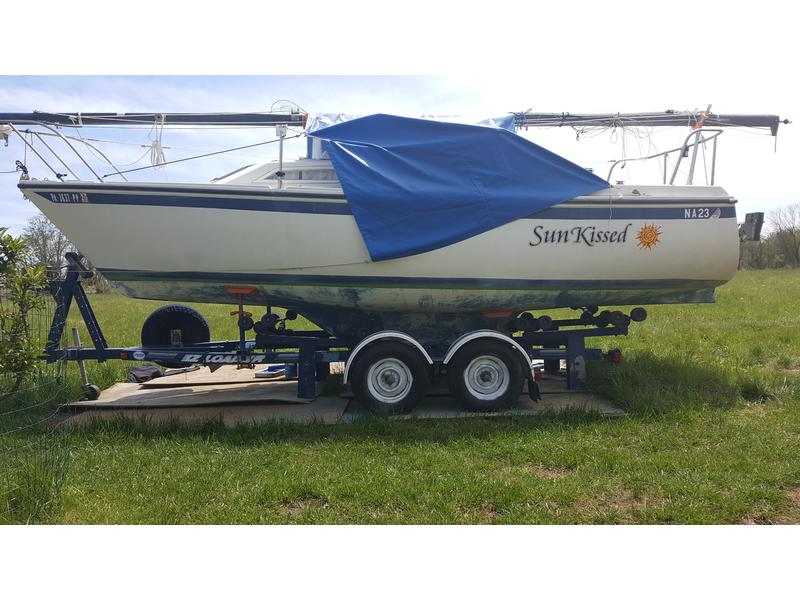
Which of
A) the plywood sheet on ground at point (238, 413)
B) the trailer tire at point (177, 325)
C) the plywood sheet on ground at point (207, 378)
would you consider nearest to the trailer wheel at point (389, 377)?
the plywood sheet on ground at point (238, 413)

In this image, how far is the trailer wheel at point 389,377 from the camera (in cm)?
570

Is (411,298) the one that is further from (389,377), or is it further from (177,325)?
(177,325)

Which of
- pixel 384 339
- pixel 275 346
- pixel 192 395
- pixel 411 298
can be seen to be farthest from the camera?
pixel 192 395

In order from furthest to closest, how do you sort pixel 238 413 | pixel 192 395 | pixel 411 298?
pixel 192 395 < pixel 411 298 < pixel 238 413

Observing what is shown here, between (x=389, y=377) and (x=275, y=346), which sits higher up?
(x=275, y=346)

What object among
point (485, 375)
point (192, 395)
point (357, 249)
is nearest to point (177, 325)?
point (192, 395)

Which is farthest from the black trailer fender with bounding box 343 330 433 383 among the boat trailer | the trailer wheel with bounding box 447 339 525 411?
the trailer wheel with bounding box 447 339 525 411

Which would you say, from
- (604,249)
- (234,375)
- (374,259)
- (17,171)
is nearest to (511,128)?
(604,249)

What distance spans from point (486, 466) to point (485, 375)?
1581 millimetres

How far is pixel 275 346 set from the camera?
6.43 m

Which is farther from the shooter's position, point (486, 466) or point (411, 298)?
point (411, 298)

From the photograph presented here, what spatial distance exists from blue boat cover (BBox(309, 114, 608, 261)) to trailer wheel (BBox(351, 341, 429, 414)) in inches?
38.6

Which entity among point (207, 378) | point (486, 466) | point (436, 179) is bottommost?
point (486, 466)

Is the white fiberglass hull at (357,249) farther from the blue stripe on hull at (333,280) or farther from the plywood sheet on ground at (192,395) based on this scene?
the plywood sheet on ground at (192,395)
